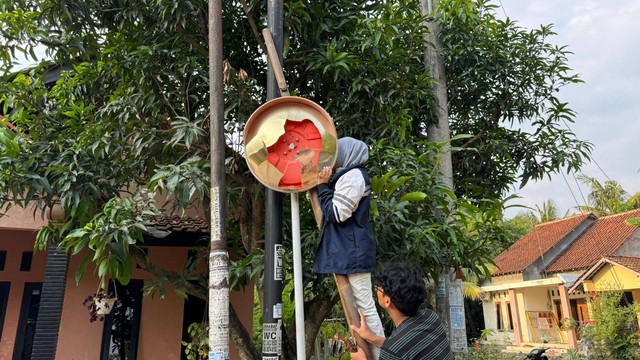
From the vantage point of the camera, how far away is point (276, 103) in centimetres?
303

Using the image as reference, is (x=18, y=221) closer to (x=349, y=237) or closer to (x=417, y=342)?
(x=349, y=237)

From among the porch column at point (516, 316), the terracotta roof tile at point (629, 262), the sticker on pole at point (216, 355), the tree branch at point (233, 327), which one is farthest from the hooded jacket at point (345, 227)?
the porch column at point (516, 316)

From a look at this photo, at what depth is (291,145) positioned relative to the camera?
3.04 m

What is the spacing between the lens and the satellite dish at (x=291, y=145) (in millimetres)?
2986

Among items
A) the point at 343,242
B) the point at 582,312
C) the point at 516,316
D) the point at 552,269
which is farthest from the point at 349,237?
the point at 516,316

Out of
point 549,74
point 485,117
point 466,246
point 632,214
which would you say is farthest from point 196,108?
point 632,214

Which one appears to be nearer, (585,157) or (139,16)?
(139,16)

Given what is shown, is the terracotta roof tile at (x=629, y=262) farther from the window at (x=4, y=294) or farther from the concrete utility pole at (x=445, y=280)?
the window at (x=4, y=294)

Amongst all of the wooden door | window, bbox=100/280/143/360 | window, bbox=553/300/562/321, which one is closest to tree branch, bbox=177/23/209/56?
window, bbox=100/280/143/360

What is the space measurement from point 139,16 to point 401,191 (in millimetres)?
3314

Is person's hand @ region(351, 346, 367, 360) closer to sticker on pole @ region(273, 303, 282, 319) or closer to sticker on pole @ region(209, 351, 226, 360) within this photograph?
sticker on pole @ region(273, 303, 282, 319)

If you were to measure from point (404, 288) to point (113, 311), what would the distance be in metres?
7.33

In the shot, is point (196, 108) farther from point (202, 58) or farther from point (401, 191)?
point (401, 191)

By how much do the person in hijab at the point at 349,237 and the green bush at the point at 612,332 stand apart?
554 inches
